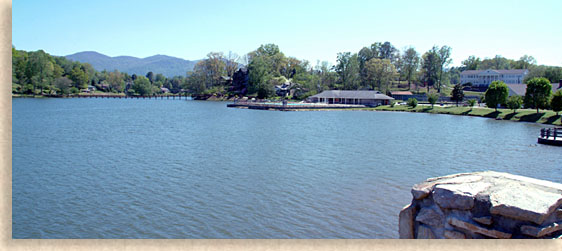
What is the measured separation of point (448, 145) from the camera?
86.8 feet

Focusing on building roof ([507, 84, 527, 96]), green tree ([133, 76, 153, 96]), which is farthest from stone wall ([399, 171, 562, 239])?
green tree ([133, 76, 153, 96])

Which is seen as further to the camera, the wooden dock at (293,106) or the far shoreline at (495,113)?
the wooden dock at (293,106)

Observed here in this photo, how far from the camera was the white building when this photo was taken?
107956mm

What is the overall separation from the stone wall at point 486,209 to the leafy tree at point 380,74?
86.3 meters

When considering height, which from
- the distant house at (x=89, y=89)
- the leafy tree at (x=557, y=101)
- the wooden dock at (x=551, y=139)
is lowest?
the wooden dock at (x=551, y=139)

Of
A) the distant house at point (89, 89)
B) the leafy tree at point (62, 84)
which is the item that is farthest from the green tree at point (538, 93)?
the distant house at point (89, 89)

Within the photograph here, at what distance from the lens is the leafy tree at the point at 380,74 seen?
3578 inches

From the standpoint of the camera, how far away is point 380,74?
298 feet

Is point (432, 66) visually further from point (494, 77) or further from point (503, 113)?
point (503, 113)

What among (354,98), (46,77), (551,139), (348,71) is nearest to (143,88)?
(46,77)

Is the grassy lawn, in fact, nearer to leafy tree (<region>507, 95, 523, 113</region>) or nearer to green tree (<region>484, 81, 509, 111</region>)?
leafy tree (<region>507, 95, 523, 113</region>)

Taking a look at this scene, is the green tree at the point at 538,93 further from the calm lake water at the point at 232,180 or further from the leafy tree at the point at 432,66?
the leafy tree at the point at 432,66

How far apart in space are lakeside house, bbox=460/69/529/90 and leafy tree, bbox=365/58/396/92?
2897 cm

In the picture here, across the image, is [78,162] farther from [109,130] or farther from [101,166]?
[109,130]
